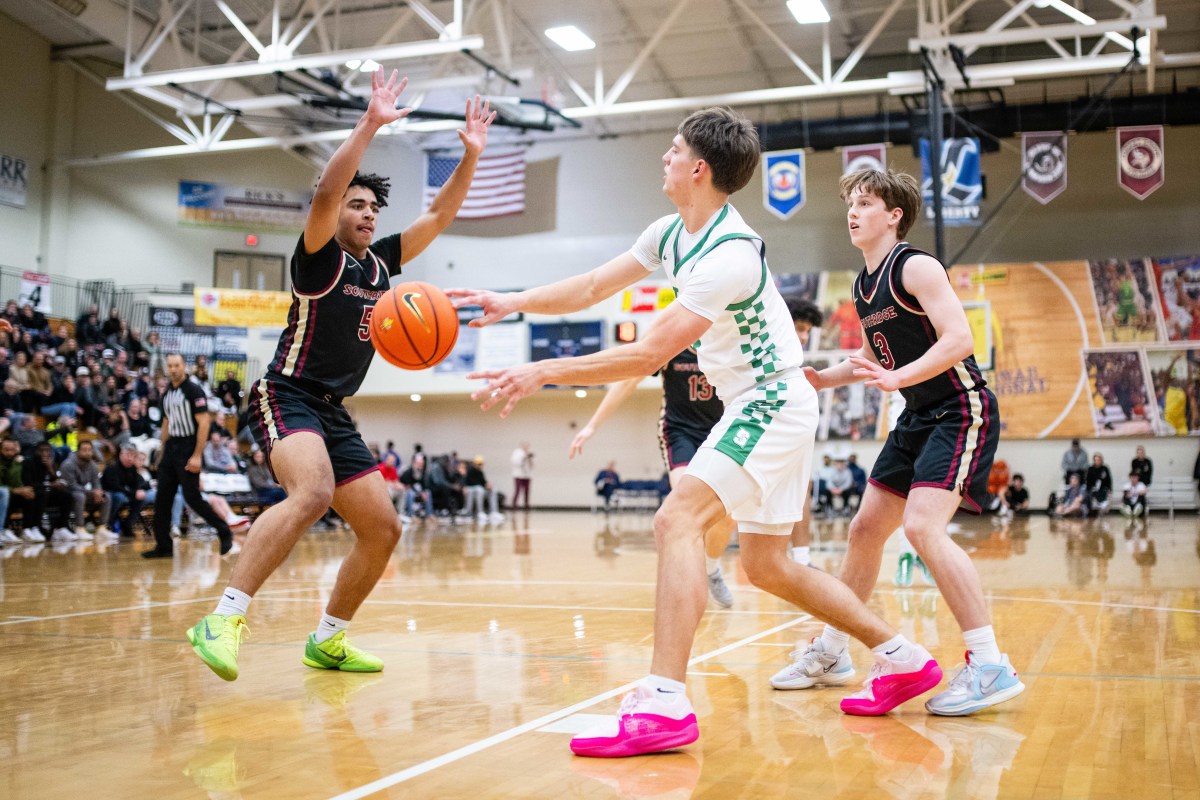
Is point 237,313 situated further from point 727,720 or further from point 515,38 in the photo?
point 727,720

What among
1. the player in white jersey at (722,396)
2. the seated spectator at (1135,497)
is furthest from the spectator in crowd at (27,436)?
the seated spectator at (1135,497)

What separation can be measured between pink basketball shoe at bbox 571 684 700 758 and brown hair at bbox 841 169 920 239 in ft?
6.84

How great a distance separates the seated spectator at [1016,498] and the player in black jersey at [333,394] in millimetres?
20763

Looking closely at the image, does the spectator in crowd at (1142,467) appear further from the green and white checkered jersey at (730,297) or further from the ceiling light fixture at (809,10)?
the green and white checkered jersey at (730,297)

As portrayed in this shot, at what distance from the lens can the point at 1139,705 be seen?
371cm

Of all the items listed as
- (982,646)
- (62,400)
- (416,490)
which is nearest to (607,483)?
(416,490)

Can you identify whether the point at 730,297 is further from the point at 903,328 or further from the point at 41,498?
the point at 41,498

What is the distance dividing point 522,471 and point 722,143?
2417cm

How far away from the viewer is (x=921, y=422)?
4.10 meters

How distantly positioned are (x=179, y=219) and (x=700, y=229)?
24.7 m

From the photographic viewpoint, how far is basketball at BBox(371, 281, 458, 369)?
398 centimetres

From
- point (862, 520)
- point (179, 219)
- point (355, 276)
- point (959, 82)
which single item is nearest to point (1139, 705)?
point (862, 520)

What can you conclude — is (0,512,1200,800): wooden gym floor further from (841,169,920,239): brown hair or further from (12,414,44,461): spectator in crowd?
(12,414,44,461): spectator in crowd

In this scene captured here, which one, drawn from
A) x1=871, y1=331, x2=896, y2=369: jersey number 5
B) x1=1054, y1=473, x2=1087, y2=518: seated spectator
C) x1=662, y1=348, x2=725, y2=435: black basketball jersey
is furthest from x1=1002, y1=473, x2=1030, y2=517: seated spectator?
x1=871, y1=331, x2=896, y2=369: jersey number 5
